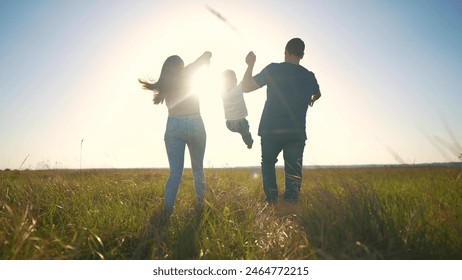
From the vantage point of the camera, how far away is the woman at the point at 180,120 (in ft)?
14.0

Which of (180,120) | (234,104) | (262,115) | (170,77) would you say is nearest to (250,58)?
(234,104)

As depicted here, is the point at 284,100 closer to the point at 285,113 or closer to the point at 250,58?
the point at 285,113

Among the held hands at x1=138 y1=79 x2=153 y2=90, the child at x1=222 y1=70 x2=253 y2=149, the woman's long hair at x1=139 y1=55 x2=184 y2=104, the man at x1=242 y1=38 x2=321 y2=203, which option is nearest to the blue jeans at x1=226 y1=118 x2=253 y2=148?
the child at x1=222 y1=70 x2=253 y2=149

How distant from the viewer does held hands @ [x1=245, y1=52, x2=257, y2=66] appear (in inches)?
186

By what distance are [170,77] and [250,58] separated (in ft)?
3.75

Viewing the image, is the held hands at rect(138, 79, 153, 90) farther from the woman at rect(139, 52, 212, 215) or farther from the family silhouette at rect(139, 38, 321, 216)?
the woman at rect(139, 52, 212, 215)

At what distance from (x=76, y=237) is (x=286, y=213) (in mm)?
2448

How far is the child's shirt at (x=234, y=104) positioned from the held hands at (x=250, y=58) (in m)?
0.42

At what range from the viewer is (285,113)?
480cm
